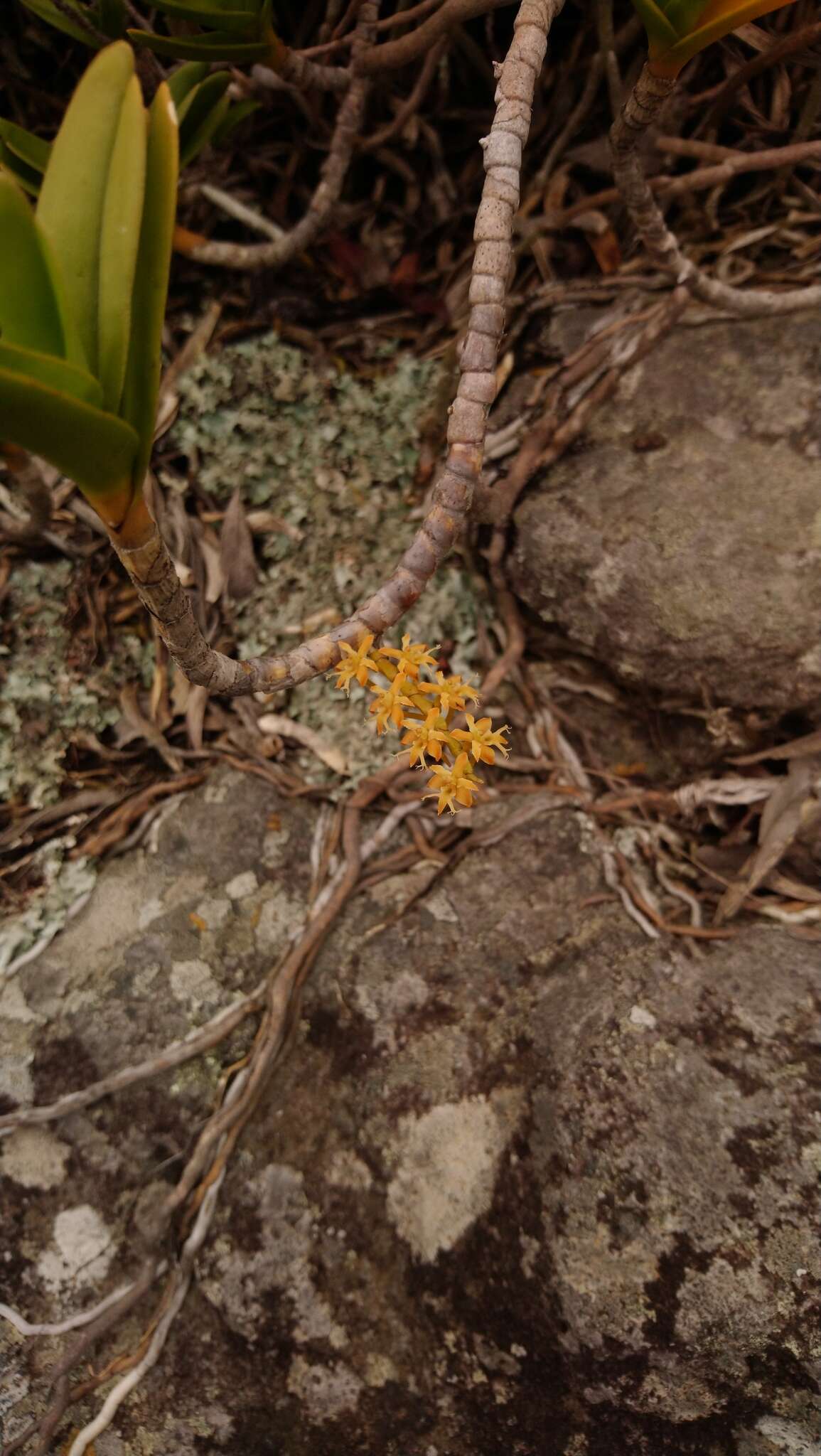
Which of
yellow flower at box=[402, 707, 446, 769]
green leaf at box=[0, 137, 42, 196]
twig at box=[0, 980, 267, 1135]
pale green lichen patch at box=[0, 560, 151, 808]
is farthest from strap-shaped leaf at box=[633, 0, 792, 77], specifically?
twig at box=[0, 980, 267, 1135]

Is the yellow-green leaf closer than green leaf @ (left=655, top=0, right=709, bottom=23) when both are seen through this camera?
No

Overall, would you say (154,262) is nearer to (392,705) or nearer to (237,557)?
(392,705)

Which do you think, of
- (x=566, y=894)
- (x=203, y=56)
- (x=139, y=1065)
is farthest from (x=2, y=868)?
(x=203, y=56)

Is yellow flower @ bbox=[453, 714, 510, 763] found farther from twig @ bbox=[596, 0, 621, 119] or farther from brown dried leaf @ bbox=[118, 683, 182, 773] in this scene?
twig @ bbox=[596, 0, 621, 119]

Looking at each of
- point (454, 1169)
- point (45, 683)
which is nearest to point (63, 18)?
point (45, 683)

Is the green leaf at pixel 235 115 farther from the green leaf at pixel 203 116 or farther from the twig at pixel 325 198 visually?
the twig at pixel 325 198

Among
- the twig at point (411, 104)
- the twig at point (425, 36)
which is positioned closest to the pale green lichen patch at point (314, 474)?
the twig at point (411, 104)
